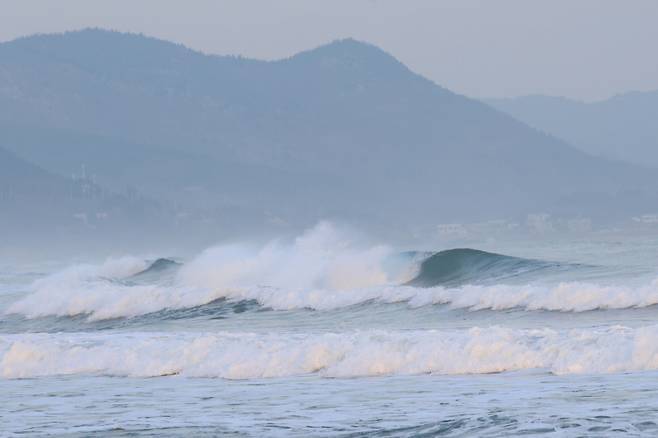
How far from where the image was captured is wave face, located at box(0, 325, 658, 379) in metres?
19.6

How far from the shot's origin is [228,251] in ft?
178

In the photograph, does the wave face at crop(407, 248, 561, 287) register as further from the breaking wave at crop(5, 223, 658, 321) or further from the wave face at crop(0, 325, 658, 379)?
the wave face at crop(0, 325, 658, 379)

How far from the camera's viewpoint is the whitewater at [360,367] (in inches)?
651

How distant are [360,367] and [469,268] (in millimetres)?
26047

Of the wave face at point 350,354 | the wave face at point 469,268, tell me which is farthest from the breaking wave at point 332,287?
the wave face at point 350,354

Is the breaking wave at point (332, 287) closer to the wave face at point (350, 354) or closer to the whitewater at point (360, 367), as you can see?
the whitewater at point (360, 367)

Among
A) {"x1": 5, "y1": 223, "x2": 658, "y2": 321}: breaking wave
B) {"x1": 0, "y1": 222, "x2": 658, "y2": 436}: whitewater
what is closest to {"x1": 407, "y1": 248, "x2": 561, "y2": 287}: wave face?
{"x1": 5, "y1": 223, "x2": 658, "y2": 321}: breaking wave

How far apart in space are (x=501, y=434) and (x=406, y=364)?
5709 millimetres

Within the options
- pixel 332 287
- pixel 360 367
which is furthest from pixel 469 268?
pixel 360 367

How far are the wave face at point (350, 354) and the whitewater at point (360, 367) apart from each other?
0.10 ft

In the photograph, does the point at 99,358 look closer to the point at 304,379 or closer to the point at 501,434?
the point at 304,379

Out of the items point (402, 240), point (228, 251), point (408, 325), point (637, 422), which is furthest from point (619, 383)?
point (402, 240)

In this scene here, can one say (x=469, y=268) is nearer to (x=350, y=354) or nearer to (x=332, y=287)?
(x=332, y=287)

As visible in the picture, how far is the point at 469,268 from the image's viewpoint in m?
46.5
